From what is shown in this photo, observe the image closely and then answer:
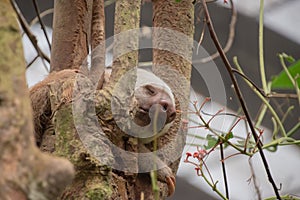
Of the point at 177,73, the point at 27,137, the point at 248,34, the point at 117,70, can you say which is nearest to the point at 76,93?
the point at 117,70

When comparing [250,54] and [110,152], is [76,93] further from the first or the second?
[250,54]

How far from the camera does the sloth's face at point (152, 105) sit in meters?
0.99

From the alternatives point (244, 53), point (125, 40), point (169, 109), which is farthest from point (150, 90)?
point (244, 53)

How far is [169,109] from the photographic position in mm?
1044

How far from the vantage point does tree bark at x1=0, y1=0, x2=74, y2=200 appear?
1.50 ft

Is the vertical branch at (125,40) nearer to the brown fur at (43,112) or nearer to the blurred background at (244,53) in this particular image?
the brown fur at (43,112)

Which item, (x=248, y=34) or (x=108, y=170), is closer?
(x=108, y=170)

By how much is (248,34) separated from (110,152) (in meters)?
2.38

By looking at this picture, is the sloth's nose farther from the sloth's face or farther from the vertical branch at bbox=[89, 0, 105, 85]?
the vertical branch at bbox=[89, 0, 105, 85]

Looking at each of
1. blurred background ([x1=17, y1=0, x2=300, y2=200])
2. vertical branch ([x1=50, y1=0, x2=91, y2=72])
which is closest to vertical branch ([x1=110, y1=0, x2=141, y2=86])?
vertical branch ([x1=50, y1=0, x2=91, y2=72])

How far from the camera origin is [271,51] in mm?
3262

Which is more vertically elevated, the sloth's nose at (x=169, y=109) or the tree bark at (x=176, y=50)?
the tree bark at (x=176, y=50)

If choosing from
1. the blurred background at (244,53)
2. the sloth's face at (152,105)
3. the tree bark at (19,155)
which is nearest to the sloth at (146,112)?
the sloth's face at (152,105)

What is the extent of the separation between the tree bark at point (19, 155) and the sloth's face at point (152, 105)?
485mm
